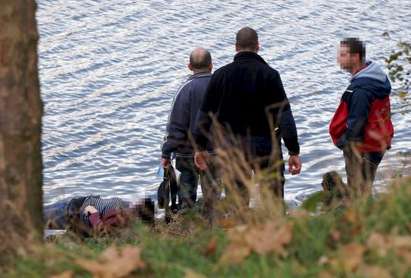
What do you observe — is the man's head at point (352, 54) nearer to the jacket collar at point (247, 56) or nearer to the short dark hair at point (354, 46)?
the short dark hair at point (354, 46)

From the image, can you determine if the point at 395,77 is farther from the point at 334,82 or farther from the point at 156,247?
the point at 334,82

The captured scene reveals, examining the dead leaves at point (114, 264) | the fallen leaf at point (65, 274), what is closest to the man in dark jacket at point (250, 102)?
the dead leaves at point (114, 264)

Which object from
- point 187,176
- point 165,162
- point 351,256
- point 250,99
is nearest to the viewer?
point 351,256

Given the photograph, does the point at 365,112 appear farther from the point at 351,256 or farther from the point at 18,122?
the point at 351,256

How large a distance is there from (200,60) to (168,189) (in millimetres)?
1520

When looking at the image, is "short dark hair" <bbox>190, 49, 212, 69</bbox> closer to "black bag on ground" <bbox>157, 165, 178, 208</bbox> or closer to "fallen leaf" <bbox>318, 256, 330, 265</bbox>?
"black bag on ground" <bbox>157, 165, 178, 208</bbox>

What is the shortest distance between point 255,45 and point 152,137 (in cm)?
765

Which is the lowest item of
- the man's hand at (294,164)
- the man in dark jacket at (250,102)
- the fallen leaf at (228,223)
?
the man's hand at (294,164)

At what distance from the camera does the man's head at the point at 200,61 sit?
9961 mm

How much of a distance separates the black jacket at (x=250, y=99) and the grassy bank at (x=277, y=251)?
281 centimetres

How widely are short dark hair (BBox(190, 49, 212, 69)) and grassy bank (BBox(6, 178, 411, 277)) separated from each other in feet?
13.6

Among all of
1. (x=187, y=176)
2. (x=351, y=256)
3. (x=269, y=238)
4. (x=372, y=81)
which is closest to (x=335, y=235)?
(x=269, y=238)

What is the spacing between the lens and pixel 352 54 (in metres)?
9.38

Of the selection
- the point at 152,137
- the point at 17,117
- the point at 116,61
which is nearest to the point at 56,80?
the point at 116,61
